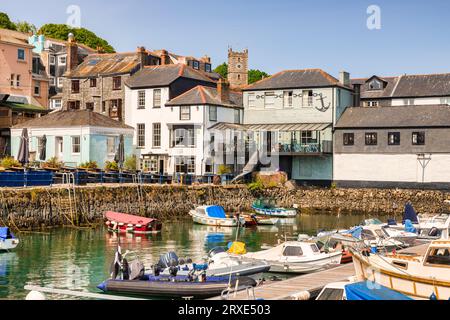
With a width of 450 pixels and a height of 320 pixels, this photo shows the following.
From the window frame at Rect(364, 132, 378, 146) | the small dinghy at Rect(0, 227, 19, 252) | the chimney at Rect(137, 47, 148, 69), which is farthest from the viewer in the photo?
the chimney at Rect(137, 47, 148, 69)

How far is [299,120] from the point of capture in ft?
230

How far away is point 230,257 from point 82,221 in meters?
22.9

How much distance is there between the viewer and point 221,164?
67562 mm

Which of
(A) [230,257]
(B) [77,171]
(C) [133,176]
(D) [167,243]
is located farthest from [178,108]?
(A) [230,257]

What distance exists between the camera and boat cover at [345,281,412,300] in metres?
16.7

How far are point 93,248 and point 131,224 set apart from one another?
24.0 ft

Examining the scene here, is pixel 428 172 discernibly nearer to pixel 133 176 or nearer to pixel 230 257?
pixel 133 176

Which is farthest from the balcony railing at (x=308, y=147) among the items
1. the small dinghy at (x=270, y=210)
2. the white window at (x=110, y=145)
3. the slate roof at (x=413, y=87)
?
the white window at (x=110, y=145)

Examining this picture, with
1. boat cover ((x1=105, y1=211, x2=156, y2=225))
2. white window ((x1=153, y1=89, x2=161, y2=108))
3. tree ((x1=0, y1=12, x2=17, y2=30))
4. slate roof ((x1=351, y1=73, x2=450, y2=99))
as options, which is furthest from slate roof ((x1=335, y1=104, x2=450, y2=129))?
tree ((x1=0, y1=12, x2=17, y2=30))

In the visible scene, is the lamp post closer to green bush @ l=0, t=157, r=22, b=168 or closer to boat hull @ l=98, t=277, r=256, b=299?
green bush @ l=0, t=157, r=22, b=168

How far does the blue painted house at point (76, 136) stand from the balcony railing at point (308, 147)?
54.5 ft

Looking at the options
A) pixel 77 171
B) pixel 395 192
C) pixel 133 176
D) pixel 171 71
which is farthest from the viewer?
pixel 171 71

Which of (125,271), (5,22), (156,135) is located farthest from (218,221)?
(5,22)

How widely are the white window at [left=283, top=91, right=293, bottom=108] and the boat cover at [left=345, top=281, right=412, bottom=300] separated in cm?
5382
